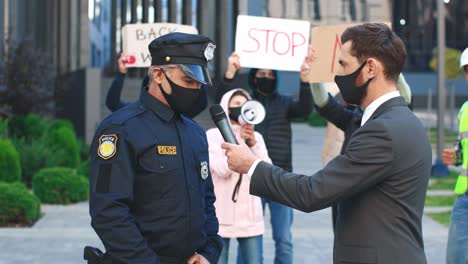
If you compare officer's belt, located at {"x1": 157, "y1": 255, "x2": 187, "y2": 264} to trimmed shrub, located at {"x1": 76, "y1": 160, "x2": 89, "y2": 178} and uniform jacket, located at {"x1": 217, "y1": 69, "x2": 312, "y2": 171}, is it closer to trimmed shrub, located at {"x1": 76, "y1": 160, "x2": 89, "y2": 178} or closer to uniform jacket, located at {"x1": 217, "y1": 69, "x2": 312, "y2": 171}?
uniform jacket, located at {"x1": 217, "y1": 69, "x2": 312, "y2": 171}

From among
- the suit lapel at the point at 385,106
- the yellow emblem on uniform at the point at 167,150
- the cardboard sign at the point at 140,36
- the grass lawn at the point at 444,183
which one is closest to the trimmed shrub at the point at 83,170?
the grass lawn at the point at 444,183

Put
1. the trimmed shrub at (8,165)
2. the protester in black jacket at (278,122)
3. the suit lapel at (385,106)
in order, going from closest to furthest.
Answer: the suit lapel at (385,106)
the protester in black jacket at (278,122)
the trimmed shrub at (8,165)

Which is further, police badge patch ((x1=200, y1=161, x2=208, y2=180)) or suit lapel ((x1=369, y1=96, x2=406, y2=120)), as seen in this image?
police badge patch ((x1=200, y1=161, x2=208, y2=180))

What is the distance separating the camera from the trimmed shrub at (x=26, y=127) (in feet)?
62.0

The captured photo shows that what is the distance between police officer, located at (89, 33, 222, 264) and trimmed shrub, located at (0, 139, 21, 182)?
10227 millimetres

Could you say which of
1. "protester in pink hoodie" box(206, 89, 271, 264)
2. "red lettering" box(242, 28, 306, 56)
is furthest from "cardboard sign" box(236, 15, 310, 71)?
"protester in pink hoodie" box(206, 89, 271, 264)

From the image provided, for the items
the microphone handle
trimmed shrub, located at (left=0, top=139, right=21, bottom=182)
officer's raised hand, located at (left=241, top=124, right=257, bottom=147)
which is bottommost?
trimmed shrub, located at (left=0, top=139, right=21, bottom=182)

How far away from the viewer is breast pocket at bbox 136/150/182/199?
3.62 meters

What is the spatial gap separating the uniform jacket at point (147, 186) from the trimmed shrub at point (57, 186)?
396 inches

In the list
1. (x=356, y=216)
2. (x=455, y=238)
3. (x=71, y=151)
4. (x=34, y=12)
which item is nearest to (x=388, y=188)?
(x=356, y=216)

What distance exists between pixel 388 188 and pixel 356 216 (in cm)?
17

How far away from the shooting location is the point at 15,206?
1114 cm

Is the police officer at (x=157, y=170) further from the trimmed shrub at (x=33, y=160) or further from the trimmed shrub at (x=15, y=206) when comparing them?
the trimmed shrub at (x=33, y=160)

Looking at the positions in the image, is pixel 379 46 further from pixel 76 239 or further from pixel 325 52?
pixel 76 239
